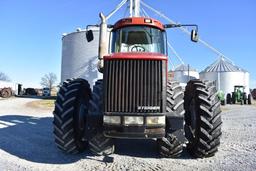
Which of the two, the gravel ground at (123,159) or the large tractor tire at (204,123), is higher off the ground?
the large tractor tire at (204,123)

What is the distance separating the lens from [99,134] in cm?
639

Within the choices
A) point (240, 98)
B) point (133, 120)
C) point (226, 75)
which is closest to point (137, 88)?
point (133, 120)

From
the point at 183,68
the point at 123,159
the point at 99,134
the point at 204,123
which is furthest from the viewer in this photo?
the point at 183,68

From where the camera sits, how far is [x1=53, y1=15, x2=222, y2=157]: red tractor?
596 centimetres

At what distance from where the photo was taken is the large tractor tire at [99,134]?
20.3ft

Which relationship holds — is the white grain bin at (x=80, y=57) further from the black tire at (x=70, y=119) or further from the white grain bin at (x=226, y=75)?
the black tire at (x=70, y=119)

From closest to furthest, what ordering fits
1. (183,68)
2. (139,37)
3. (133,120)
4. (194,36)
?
(133,120), (139,37), (194,36), (183,68)

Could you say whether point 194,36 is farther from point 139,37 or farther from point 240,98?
point 240,98

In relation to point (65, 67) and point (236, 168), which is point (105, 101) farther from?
point (65, 67)

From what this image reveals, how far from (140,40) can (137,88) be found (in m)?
2.08

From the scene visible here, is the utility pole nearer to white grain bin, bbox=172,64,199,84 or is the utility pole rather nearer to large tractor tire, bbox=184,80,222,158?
white grain bin, bbox=172,64,199,84

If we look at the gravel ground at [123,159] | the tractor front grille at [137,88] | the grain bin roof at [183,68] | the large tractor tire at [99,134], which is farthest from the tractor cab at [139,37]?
the grain bin roof at [183,68]

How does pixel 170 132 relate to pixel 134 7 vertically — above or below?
below

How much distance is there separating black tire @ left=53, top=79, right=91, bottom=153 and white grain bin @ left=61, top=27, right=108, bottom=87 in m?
30.2
